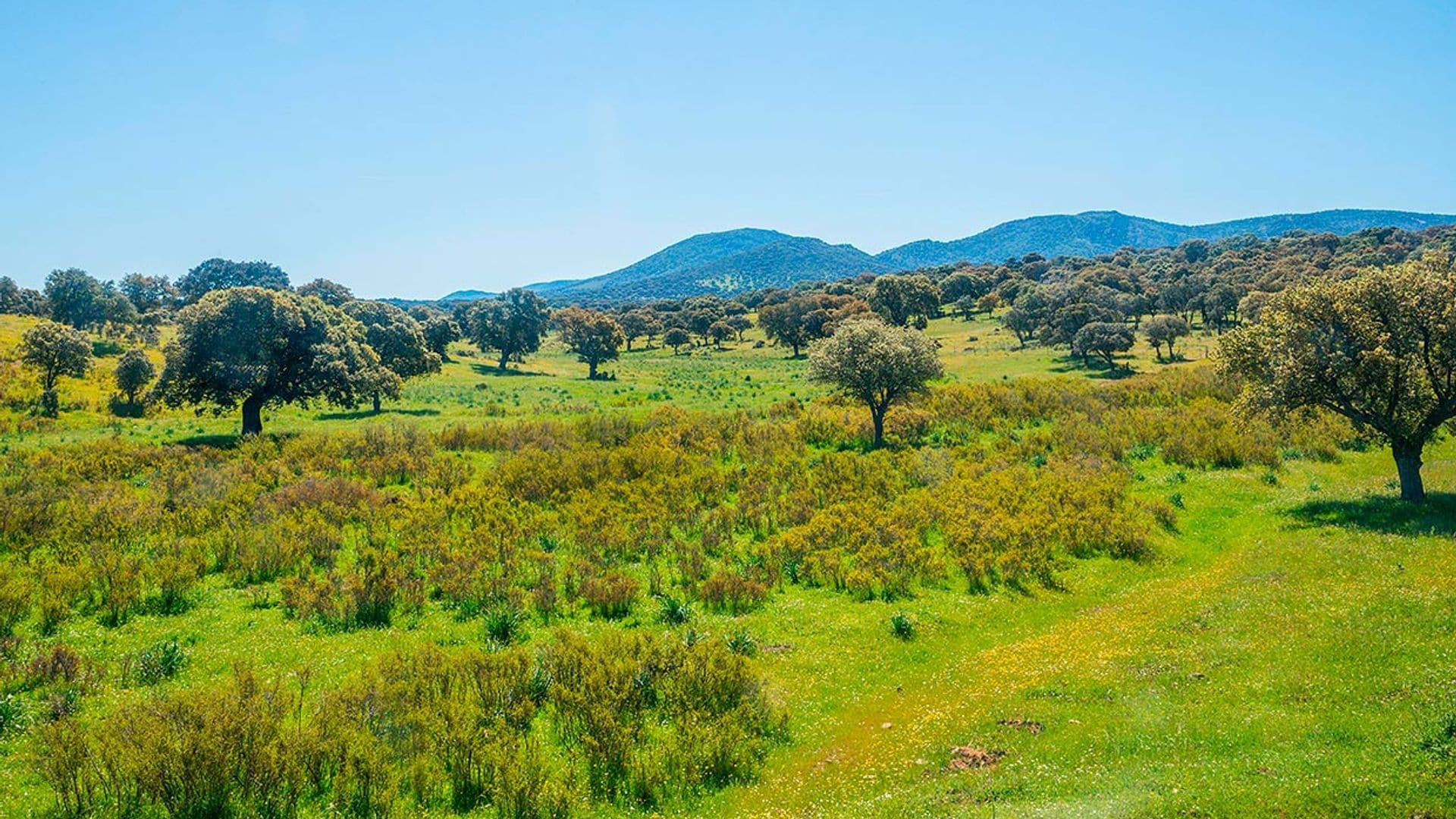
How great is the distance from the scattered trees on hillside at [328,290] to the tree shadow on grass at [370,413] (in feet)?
304

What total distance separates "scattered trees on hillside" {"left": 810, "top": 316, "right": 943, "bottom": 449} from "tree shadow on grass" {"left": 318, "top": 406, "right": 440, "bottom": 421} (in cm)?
2922

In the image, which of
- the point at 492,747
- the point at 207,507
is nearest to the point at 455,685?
the point at 492,747

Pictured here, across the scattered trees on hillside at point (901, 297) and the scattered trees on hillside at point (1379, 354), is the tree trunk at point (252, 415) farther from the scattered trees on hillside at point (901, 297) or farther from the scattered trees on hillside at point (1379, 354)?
the scattered trees on hillside at point (901, 297)

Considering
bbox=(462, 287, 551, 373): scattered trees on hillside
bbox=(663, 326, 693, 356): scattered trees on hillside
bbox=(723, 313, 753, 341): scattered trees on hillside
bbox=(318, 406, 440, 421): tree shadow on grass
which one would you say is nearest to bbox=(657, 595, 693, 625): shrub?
bbox=(318, 406, 440, 421): tree shadow on grass

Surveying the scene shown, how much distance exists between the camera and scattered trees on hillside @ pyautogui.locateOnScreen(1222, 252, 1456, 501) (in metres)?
Answer: 24.6

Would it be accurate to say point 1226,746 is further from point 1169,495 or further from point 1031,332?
point 1031,332

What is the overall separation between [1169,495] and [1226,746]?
20847mm

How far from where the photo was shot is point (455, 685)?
14.9 m

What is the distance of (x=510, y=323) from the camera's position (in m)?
93.8

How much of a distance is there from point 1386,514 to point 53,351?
3008 inches

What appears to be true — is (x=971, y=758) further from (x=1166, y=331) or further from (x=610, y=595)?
(x=1166, y=331)

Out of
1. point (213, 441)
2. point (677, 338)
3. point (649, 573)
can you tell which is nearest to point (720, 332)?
point (677, 338)

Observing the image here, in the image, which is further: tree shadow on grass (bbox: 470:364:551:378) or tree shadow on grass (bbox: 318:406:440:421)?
tree shadow on grass (bbox: 470:364:551:378)

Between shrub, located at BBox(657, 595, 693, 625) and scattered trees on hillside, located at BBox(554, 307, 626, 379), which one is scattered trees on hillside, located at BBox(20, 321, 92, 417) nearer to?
scattered trees on hillside, located at BBox(554, 307, 626, 379)
